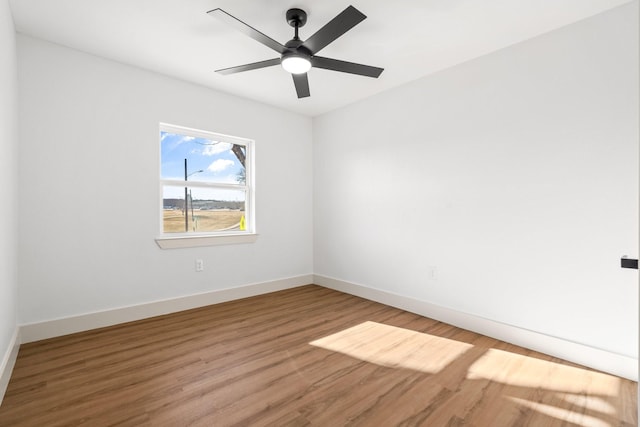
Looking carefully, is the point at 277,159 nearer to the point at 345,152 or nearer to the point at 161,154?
the point at 345,152

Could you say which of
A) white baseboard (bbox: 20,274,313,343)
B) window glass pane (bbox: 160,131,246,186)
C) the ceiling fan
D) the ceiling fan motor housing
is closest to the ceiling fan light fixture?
the ceiling fan

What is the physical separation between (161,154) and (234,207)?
3.48 feet

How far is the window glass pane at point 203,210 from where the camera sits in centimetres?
335

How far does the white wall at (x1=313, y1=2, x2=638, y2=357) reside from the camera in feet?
6.75

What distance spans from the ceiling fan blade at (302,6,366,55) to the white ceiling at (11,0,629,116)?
299 mm

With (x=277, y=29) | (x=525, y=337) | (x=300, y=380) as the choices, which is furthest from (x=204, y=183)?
(x=525, y=337)

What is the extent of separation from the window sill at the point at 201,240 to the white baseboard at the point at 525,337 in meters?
1.76

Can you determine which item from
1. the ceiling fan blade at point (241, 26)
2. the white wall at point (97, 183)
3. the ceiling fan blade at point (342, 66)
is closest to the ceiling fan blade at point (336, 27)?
the ceiling fan blade at point (342, 66)

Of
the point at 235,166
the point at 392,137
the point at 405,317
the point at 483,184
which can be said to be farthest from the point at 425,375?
the point at 235,166

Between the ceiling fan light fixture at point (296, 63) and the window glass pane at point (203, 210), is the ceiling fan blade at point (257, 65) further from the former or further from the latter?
the window glass pane at point (203, 210)

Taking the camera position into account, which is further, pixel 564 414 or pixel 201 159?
pixel 201 159

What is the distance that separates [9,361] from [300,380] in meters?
2.06

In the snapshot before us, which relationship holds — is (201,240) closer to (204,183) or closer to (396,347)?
(204,183)

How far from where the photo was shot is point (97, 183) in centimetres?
279
